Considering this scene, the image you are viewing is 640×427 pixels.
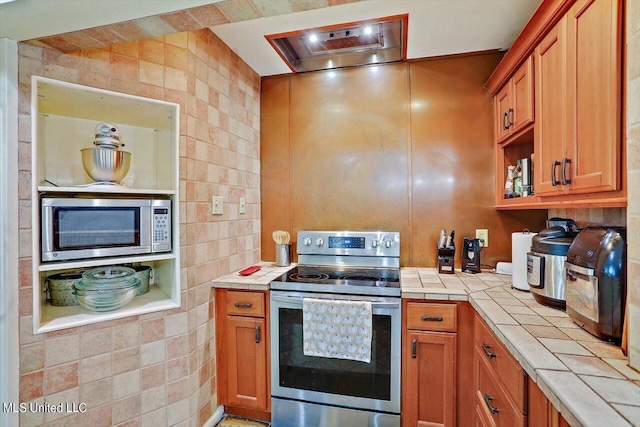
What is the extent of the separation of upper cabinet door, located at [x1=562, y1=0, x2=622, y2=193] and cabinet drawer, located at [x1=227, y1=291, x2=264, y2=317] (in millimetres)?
1643

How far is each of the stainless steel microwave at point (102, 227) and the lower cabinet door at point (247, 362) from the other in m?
0.68

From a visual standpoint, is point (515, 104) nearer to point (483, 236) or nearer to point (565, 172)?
point (565, 172)

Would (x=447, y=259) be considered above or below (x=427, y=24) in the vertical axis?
below

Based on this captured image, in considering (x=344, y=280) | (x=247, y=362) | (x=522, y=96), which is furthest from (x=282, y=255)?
(x=522, y=96)

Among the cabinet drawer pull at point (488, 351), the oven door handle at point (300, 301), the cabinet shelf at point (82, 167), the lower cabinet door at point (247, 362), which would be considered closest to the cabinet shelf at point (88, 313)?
the cabinet shelf at point (82, 167)

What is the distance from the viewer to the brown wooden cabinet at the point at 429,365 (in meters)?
1.56

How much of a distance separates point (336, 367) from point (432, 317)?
2.05 feet

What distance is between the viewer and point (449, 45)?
1984 mm

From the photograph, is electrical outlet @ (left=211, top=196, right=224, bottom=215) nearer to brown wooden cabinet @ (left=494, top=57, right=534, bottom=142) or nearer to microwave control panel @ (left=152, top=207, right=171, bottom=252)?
microwave control panel @ (left=152, top=207, right=171, bottom=252)

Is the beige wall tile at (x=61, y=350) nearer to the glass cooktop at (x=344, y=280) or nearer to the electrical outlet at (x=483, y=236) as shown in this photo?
the glass cooktop at (x=344, y=280)

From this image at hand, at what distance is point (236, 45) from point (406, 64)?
4.02ft

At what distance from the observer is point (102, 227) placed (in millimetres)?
1450

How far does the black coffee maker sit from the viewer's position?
6.40ft

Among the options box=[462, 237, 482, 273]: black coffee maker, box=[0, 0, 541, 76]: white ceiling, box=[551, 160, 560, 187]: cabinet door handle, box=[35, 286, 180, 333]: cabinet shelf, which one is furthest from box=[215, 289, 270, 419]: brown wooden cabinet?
box=[551, 160, 560, 187]: cabinet door handle
